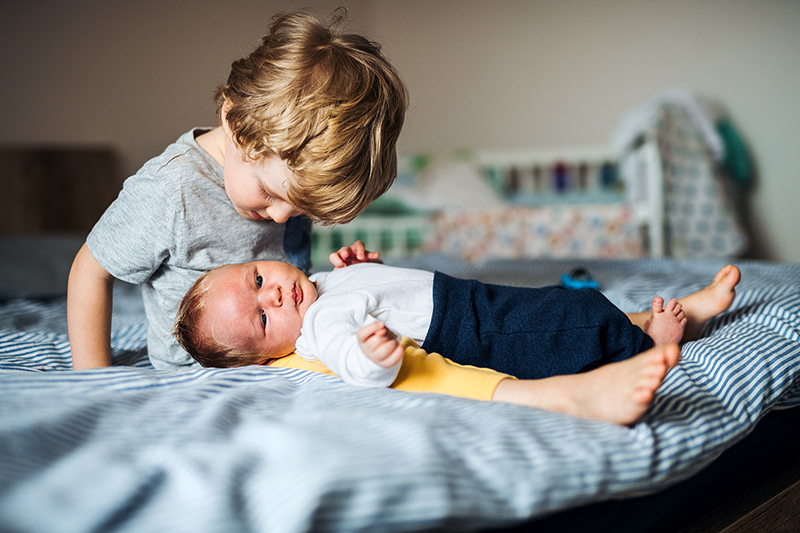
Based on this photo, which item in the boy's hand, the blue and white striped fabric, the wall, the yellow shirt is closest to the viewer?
the blue and white striped fabric

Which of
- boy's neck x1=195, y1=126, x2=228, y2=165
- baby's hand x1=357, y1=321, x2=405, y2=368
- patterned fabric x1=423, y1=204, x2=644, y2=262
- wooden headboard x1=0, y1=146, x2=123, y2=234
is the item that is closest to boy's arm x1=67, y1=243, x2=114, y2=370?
boy's neck x1=195, y1=126, x2=228, y2=165

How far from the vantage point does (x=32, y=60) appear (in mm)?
2637

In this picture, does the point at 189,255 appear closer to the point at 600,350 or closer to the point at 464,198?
the point at 600,350

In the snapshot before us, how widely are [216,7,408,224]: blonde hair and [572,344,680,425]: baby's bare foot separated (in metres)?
0.43

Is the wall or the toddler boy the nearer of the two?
the toddler boy

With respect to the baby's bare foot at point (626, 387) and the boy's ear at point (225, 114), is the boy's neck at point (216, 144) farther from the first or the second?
the baby's bare foot at point (626, 387)

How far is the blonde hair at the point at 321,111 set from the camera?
0.80 m

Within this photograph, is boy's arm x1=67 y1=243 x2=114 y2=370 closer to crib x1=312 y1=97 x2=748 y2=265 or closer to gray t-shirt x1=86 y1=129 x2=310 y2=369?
gray t-shirt x1=86 y1=129 x2=310 y2=369

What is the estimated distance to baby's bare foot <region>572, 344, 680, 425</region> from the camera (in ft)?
1.87

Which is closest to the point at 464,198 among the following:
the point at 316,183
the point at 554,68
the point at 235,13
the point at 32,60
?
the point at 554,68

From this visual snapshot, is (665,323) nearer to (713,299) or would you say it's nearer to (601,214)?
(713,299)

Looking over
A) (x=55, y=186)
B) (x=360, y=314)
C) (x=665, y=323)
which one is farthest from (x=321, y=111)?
(x=55, y=186)

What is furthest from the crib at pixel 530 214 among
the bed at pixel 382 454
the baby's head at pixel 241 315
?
the bed at pixel 382 454

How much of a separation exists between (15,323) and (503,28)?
3169mm
